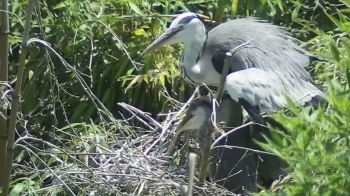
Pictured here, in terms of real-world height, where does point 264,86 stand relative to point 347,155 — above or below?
below

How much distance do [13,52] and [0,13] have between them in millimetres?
2218

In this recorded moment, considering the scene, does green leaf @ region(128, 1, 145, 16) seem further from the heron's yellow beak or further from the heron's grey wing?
the heron's grey wing

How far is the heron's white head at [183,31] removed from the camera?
13.0ft

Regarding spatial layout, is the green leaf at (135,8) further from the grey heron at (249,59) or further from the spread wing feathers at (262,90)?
the spread wing feathers at (262,90)

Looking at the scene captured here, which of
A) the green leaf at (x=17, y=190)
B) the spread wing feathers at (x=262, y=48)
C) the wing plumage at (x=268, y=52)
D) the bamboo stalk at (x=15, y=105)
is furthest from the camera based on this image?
the spread wing feathers at (x=262, y=48)

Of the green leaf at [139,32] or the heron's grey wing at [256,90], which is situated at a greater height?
the green leaf at [139,32]

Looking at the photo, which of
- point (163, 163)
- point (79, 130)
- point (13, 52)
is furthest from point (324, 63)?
point (13, 52)

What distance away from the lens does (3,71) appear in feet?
7.24

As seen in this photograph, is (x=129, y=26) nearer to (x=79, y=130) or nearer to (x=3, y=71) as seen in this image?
(x=79, y=130)

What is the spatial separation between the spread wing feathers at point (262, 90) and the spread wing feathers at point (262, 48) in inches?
3.2

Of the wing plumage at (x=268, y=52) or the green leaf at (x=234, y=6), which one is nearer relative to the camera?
the wing plumage at (x=268, y=52)

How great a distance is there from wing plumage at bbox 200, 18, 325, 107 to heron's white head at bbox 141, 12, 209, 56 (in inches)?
3.9

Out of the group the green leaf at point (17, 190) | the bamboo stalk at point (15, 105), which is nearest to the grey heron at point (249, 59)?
the green leaf at point (17, 190)

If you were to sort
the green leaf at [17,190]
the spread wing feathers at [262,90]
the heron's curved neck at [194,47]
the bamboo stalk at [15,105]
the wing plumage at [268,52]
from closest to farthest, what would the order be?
the bamboo stalk at [15,105] < the green leaf at [17,190] < the spread wing feathers at [262,90] < the wing plumage at [268,52] < the heron's curved neck at [194,47]
